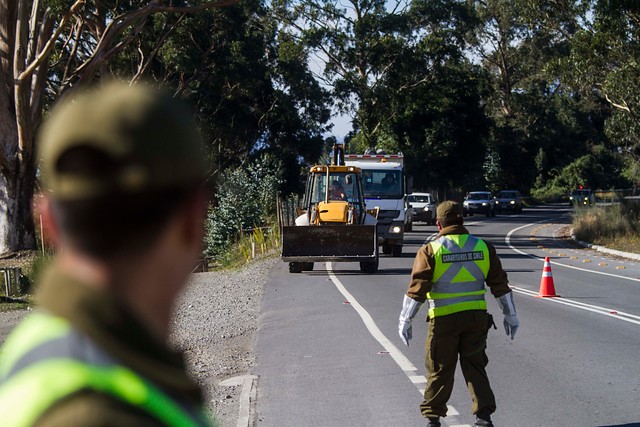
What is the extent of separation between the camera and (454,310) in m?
7.21

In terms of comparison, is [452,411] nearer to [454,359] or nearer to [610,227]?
[454,359]

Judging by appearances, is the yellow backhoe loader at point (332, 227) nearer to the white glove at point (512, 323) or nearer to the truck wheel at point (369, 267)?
the truck wheel at point (369, 267)

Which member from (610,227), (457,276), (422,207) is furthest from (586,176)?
(457,276)

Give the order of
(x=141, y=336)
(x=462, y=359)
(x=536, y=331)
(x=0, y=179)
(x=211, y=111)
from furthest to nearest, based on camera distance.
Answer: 1. (x=211, y=111)
2. (x=0, y=179)
3. (x=536, y=331)
4. (x=462, y=359)
5. (x=141, y=336)

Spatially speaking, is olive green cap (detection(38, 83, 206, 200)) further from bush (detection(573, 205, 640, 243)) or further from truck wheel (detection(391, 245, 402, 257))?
bush (detection(573, 205, 640, 243))

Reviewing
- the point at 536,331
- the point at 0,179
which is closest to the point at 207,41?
the point at 0,179

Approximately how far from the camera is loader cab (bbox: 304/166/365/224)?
23.7 meters

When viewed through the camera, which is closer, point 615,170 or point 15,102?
point 15,102

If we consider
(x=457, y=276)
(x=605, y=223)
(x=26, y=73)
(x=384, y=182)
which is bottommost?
(x=605, y=223)

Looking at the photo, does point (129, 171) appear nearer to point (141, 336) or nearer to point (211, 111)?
point (141, 336)

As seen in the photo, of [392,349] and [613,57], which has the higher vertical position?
[613,57]

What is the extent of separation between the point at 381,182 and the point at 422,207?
1971 centimetres

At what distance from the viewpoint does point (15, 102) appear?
86.6 feet

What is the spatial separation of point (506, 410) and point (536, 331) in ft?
15.1
